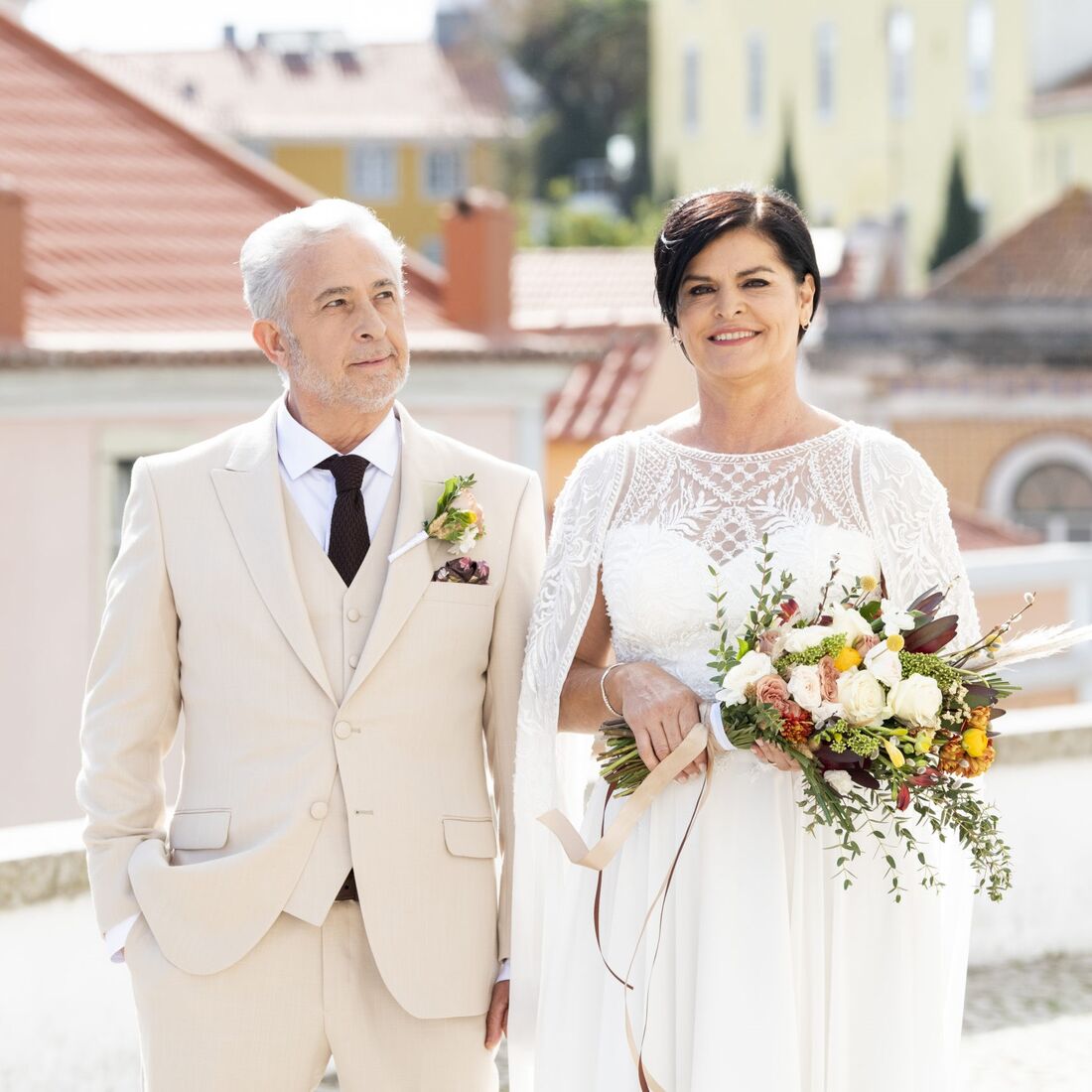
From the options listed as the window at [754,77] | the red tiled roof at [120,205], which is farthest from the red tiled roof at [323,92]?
the red tiled roof at [120,205]

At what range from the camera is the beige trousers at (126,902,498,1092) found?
335cm

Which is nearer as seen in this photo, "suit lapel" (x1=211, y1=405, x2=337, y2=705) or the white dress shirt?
"suit lapel" (x1=211, y1=405, x2=337, y2=705)

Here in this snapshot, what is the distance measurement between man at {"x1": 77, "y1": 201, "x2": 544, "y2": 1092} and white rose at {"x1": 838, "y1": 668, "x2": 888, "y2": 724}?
0.74 m

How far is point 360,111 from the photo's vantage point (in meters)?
58.8

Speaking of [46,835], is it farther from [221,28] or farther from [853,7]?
[221,28]

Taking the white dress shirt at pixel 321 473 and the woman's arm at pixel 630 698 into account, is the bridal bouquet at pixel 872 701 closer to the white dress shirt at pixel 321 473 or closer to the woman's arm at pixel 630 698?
the woman's arm at pixel 630 698

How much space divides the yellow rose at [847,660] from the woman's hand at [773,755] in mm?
183

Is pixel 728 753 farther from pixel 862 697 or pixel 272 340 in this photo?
pixel 272 340

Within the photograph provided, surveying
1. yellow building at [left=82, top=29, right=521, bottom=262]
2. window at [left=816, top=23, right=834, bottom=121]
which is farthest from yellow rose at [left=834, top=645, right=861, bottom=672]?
yellow building at [left=82, top=29, right=521, bottom=262]

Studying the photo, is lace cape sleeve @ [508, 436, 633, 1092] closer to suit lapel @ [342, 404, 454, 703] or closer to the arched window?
suit lapel @ [342, 404, 454, 703]

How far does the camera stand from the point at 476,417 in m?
13.5

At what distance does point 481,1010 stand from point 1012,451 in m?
23.6

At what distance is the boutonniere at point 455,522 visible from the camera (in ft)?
11.3

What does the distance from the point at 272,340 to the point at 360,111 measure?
5693 centimetres
